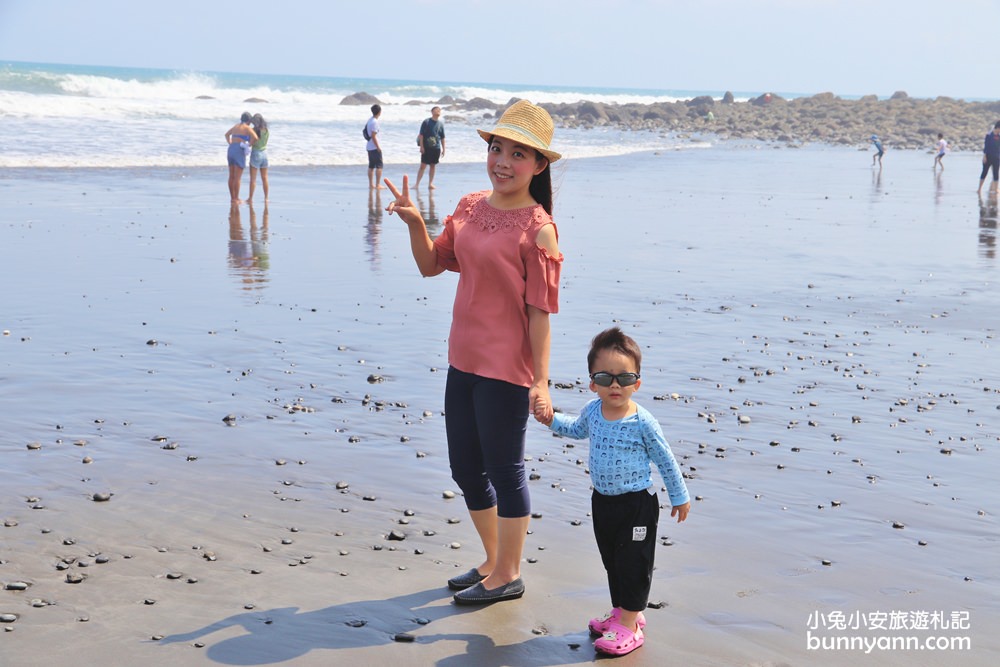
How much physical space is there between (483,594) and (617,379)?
4.04ft

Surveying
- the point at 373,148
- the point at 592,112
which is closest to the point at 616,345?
the point at 373,148

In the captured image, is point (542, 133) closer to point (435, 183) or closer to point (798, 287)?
point (798, 287)

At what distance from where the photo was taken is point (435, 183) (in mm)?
26328

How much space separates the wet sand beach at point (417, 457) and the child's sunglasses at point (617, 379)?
1119 millimetres

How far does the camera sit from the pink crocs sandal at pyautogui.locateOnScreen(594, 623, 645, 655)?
4.38m

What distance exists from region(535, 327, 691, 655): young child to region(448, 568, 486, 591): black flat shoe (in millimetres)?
738

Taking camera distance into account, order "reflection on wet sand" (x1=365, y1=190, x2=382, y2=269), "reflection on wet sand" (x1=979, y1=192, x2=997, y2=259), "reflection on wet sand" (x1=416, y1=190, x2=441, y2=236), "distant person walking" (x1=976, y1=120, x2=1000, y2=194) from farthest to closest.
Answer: "distant person walking" (x1=976, y1=120, x2=1000, y2=194)
"reflection on wet sand" (x1=416, y1=190, x2=441, y2=236)
"reflection on wet sand" (x1=979, y1=192, x2=997, y2=259)
"reflection on wet sand" (x1=365, y1=190, x2=382, y2=269)

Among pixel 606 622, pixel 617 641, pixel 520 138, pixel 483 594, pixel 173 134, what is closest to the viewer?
pixel 617 641

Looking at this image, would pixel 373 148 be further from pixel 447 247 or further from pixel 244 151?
pixel 447 247

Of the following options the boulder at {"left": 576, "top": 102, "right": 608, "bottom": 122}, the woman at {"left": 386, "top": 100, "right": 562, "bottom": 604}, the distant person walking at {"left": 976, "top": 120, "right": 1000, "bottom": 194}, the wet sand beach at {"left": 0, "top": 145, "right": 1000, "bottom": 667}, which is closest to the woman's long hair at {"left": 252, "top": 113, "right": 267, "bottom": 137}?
the wet sand beach at {"left": 0, "top": 145, "right": 1000, "bottom": 667}

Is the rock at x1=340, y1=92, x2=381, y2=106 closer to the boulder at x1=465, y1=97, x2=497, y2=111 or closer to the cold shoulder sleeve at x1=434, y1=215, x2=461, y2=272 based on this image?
the boulder at x1=465, y1=97, x2=497, y2=111

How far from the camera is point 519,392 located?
4.73 meters

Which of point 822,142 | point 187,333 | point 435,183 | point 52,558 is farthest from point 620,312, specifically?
point 822,142

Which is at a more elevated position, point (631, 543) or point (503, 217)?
point (503, 217)
